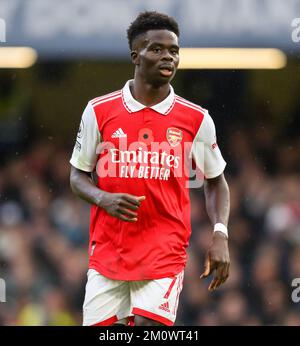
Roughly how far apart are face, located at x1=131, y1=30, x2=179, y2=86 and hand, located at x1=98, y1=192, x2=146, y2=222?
81 centimetres

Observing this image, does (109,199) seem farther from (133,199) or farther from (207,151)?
(207,151)

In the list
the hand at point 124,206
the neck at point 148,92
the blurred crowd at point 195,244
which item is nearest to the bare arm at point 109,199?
the hand at point 124,206

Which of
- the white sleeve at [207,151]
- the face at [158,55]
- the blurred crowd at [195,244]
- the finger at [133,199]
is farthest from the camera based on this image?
the blurred crowd at [195,244]

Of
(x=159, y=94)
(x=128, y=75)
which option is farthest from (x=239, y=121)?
(x=159, y=94)

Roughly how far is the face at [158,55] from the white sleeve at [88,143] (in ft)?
1.41

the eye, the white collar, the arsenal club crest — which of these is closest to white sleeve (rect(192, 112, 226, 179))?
the arsenal club crest

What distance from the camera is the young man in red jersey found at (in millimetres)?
6918

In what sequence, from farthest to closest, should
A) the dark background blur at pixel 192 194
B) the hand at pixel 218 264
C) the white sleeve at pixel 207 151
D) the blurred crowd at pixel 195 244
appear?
the dark background blur at pixel 192 194
the blurred crowd at pixel 195 244
the white sleeve at pixel 207 151
the hand at pixel 218 264

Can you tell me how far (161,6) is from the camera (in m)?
12.3

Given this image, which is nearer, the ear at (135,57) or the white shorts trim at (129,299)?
the white shorts trim at (129,299)

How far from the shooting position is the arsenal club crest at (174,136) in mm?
7055

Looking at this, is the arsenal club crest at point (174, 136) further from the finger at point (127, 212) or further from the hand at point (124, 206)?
the finger at point (127, 212)

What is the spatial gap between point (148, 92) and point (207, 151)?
1.75ft

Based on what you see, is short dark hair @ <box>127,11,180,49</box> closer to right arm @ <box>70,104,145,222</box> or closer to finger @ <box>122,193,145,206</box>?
right arm @ <box>70,104,145,222</box>
